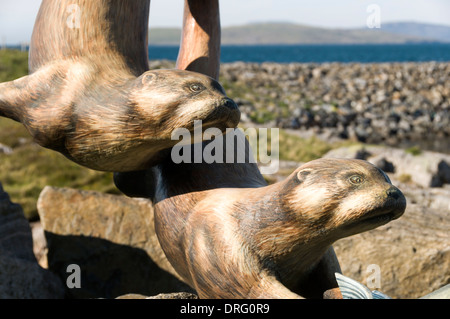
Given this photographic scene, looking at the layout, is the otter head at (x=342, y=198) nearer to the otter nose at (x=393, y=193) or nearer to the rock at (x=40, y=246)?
the otter nose at (x=393, y=193)

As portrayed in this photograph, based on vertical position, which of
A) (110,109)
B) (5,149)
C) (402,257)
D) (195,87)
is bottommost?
(5,149)

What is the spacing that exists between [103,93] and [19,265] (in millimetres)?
1667

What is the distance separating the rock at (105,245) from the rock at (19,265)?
0.45 feet

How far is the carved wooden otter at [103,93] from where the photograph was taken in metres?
1.80

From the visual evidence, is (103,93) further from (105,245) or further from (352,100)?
(352,100)

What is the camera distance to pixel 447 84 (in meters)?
17.2

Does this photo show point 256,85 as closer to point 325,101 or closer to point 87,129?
point 325,101


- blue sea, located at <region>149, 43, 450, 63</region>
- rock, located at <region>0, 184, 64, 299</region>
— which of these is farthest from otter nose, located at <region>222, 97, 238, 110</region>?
blue sea, located at <region>149, 43, 450, 63</region>

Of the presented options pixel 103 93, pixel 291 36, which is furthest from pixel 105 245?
pixel 291 36

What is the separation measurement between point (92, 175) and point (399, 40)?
125 meters

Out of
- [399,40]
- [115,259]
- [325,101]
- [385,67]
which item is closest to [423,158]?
[115,259]

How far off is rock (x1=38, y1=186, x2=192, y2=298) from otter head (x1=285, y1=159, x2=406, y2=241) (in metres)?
1.84

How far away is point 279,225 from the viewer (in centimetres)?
176

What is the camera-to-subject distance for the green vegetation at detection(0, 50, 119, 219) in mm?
4715
